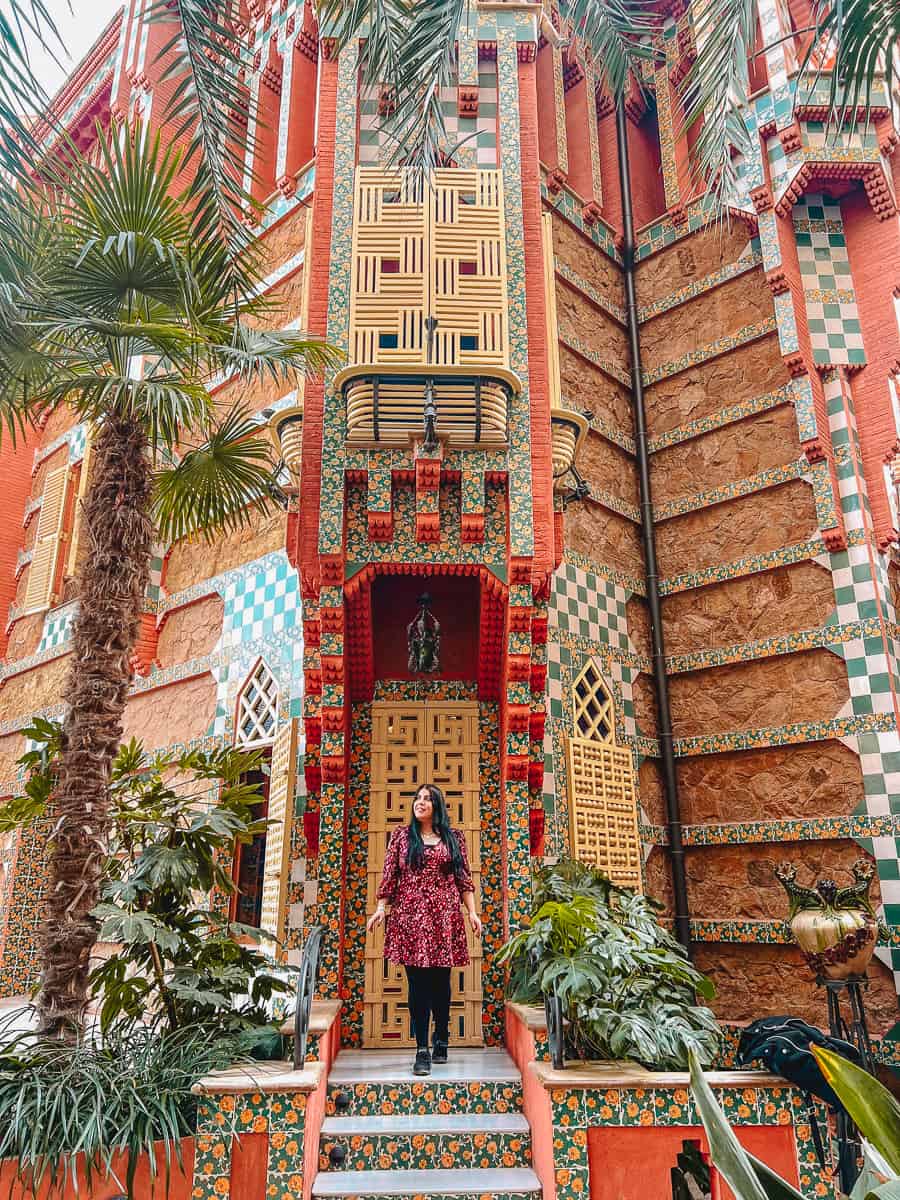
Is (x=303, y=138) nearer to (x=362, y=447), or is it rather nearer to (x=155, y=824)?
(x=362, y=447)

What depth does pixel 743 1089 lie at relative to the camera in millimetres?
4977

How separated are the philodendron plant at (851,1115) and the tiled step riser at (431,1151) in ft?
15.4

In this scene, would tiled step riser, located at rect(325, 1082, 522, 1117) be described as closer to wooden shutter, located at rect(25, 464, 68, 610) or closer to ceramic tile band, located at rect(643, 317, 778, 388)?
ceramic tile band, located at rect(643, 317, 778, 388)

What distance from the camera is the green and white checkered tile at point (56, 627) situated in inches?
536

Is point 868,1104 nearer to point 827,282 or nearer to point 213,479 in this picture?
point 213,479

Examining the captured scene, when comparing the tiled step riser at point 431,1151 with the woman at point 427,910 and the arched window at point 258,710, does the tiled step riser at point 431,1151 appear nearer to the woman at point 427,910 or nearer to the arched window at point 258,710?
the woman at point 427,910

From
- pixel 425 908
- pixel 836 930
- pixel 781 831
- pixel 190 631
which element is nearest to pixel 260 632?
pixel 190 631

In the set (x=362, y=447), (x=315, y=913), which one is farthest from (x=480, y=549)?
(x=315, y=913)

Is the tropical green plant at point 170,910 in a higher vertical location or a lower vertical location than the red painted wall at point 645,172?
lower

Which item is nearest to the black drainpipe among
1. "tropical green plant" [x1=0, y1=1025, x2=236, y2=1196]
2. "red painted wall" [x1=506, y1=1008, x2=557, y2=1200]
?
"red painted wall" [x1=506, y1=1008, x2=557, y2=1200]

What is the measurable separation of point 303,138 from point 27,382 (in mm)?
7274

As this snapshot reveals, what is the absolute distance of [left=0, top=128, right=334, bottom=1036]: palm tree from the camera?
17.2 ft

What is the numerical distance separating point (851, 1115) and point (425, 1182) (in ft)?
15.0

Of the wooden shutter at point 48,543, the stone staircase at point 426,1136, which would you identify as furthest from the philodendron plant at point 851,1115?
the wooden shutter at point 48,543
